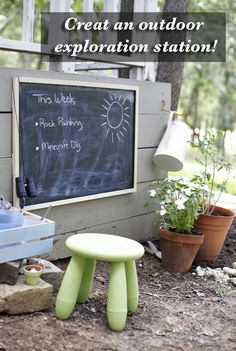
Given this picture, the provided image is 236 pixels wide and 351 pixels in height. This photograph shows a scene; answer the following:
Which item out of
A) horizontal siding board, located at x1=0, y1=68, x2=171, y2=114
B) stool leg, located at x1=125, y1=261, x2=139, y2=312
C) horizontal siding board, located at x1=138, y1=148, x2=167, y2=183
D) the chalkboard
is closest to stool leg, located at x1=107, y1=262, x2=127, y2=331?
stool leg, located at x1=125, y1=261, x2=139, y2=312

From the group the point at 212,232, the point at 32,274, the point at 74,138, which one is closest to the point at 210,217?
the point at 212,232

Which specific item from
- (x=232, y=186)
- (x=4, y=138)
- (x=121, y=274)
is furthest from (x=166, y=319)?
(x=232, y=186)

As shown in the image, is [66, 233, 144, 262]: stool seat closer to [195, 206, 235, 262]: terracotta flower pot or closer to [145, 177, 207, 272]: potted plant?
[145, 177, 207, 272]: potted plant

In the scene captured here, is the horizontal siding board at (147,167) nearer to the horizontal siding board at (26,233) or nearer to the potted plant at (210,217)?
the potted plant at (210,217)

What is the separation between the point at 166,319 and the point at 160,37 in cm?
278

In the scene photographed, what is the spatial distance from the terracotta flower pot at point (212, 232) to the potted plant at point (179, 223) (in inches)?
3.8

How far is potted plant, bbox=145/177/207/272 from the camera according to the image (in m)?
3.42

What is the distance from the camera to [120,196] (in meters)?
3.81

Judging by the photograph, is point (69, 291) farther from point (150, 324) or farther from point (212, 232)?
point (212, 232)

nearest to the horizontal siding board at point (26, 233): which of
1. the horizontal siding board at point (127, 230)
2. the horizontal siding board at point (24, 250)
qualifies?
the horizontal siding board at point (24, 250)

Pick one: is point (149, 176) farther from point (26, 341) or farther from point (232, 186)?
point (232, 186)

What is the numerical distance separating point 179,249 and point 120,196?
2.18ft

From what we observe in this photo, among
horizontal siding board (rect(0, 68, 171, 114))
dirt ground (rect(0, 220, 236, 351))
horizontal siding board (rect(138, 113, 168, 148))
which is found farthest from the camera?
horizontal siding board (rect(138, 113, 168, 148))

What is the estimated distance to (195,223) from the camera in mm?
3695
